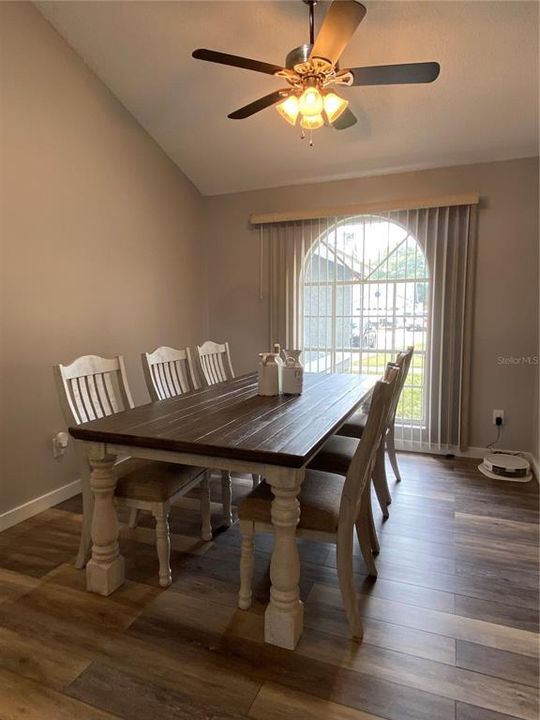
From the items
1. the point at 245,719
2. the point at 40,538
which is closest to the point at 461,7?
the point at 245,719

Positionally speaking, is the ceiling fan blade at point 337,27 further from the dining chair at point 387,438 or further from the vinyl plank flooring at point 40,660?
the vinyl plank flooring at point 40,660

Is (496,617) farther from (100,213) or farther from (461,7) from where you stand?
(100,213)

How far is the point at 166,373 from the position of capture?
8.77 feet

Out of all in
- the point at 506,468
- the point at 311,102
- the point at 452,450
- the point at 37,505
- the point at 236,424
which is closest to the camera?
the point at 236,424

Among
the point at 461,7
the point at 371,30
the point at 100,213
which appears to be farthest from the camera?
the point at 100,213

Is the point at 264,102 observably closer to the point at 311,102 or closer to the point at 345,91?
the point at 311,102

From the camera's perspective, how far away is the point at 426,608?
175 centimetres

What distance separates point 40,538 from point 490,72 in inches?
149

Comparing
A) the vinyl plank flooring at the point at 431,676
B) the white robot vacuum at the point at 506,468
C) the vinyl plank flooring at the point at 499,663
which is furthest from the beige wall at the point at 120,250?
the vinyl plank flooring at the point at 499,663

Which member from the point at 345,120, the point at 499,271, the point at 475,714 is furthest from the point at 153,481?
the point at 499,271

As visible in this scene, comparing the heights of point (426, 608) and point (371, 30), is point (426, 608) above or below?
below

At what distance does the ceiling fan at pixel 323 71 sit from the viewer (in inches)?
68.9

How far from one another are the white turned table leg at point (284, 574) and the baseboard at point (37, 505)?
1721mm

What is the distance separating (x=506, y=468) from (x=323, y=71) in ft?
9.29
